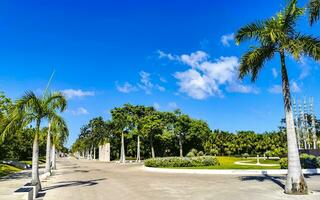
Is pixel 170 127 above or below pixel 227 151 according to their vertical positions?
above

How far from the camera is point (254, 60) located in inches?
642

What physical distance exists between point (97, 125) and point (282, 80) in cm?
9204

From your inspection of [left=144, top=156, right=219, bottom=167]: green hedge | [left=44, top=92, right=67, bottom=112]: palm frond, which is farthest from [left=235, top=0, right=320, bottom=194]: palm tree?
[left=144, top=156, right=219, bottom=167]: green hedge

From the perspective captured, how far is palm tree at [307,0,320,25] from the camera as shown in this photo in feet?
48.8

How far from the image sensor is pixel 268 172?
2523 centimetres

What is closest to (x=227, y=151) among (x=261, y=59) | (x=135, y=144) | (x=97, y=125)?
(x=135, y=144)

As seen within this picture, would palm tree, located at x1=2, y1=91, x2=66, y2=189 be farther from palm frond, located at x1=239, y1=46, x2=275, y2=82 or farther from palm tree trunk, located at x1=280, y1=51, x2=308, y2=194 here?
palm tree trunk, located at x1=280, y1=51, x2=308, y2=194

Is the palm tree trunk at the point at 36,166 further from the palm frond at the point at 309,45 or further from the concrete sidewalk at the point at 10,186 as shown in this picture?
the palm frond at the point at 309,45

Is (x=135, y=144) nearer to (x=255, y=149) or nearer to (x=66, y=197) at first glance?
(x=255, y=149)

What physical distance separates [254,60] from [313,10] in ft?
10.9

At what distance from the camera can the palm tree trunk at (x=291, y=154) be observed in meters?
14.2

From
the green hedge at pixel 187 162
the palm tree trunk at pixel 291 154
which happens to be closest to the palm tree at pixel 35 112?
the palm tree trunk at pixel 291 154

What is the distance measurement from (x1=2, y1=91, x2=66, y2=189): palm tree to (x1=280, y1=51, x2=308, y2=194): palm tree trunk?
37.1ft

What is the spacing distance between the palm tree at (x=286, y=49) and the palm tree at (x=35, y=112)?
982 cm
